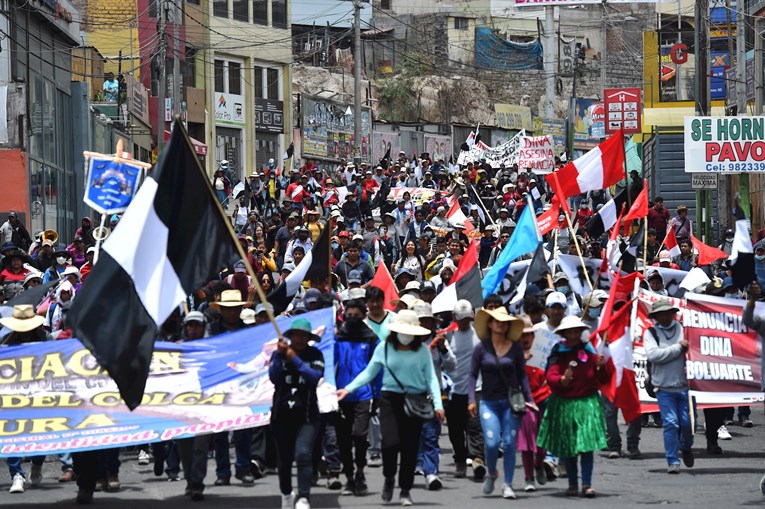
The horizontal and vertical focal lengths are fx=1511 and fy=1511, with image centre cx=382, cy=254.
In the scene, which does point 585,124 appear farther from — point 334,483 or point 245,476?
point 334,483

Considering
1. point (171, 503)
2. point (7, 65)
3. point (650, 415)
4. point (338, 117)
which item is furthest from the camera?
point (338, 117)

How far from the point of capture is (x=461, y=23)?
85.2 meters

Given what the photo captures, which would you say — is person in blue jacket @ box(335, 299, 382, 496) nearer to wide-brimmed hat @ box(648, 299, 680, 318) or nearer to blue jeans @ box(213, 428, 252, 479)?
blue jeans @ box(213, 428, 252, 479)

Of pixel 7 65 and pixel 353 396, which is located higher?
pixel 7 65

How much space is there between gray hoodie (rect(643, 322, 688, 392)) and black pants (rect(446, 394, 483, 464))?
5.44 ft

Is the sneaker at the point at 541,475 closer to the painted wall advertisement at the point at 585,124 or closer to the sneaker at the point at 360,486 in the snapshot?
the sneaker at the point at 360,486

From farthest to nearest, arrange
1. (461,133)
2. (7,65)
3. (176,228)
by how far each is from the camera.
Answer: (461,133) → (7,65) → (176,228)

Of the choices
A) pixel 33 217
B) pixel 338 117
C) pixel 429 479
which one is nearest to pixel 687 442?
pixel 429 479

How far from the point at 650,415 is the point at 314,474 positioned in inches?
258

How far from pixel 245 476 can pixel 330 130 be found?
5583cm

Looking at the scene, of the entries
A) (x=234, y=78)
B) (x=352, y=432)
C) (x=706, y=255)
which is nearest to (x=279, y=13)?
(x=234, y=78)

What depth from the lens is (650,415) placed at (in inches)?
728

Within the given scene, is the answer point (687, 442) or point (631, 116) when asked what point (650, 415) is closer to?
point (687, 442)

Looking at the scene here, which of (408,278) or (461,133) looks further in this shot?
(461,133)
